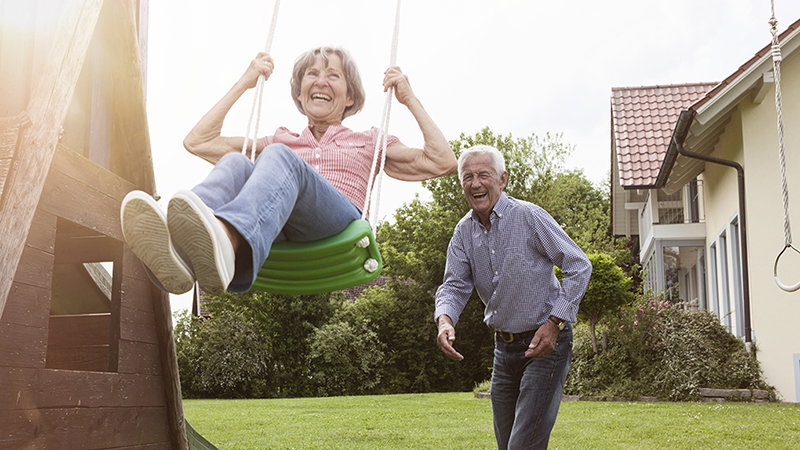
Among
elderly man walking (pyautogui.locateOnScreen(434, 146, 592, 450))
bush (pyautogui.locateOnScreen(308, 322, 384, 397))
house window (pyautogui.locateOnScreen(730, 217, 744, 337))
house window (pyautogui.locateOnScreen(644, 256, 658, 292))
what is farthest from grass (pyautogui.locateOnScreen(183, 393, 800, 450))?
bush (pyautogui.locateOnScreen(308, 322, 384, 397))

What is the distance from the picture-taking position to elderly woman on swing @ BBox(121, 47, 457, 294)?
1.78 meters

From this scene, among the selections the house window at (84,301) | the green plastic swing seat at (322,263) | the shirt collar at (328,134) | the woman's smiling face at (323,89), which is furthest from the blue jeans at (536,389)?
the house window at (84,301)

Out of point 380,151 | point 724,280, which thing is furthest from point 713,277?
point 380,151

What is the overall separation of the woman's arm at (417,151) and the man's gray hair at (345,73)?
23cm

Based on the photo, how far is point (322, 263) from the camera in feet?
→ 8.91

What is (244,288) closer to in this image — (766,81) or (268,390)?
(766,81)

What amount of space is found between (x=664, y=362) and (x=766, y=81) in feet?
12.1

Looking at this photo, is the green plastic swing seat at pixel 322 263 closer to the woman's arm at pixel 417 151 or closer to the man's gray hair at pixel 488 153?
the man's gray hair at pixel 488 153

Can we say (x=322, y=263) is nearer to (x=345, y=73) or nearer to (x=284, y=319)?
(x=345, y=73)

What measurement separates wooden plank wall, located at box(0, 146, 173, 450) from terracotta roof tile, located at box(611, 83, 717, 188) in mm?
11730

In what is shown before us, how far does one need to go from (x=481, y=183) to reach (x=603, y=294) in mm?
7308

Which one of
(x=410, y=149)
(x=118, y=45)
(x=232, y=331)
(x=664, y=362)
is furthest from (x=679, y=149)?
(x=232, y=331)

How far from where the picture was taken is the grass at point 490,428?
5.30 m

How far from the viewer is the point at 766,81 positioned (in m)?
8.85
